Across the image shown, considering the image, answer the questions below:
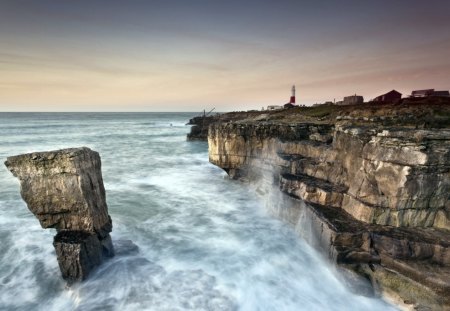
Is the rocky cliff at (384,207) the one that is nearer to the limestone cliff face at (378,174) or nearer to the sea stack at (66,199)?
the limestone cliff face at (378,174)

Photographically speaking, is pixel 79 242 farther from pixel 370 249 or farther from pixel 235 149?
pixel 235 149

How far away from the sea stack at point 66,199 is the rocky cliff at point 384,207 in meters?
8.14

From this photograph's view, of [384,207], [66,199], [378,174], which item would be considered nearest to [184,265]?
[66,199]

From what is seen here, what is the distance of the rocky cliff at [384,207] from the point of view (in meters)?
8.06

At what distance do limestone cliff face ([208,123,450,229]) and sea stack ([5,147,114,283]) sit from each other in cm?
863

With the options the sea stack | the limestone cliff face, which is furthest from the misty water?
the limestone cliff face

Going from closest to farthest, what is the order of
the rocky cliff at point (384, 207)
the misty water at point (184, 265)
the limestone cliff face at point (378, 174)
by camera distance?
the rocky cliff at point (384, 207)
the misty water at point (184, 265)
the limestone cliff face at point (378, 174)

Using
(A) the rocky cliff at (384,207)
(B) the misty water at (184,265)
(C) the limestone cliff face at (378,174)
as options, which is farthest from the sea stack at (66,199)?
(C) the limestone cliff face at (378,174)

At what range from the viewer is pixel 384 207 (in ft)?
31.7

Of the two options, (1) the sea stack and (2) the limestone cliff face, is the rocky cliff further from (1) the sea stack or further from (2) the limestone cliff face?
(1) the sea stack

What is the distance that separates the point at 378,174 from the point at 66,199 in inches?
418

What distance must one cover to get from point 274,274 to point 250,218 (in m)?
4.92

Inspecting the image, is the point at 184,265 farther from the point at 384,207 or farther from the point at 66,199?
the point at 384,207

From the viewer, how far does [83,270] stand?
29.7ft
